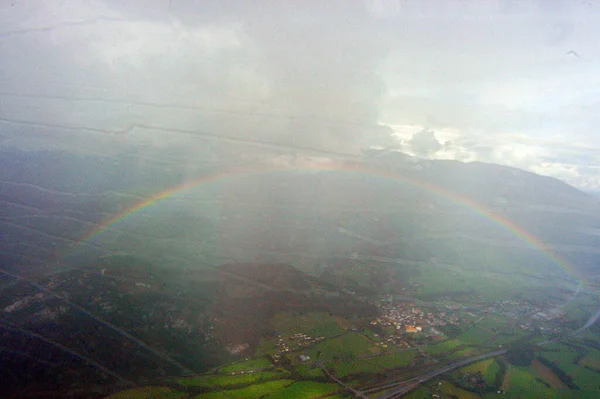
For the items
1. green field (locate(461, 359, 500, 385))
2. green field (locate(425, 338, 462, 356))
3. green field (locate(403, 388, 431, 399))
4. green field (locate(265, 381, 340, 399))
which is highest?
green field (locate(461, 359, 500, 385))

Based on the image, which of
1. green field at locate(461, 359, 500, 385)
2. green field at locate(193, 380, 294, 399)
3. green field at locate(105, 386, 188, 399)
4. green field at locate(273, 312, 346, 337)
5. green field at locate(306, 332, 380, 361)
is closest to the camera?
green field at locate(105, 386, 188, 399)

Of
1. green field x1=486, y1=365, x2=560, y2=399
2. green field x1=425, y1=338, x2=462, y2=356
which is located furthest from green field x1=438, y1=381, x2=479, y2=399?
green field x1=425, y1=338, x2=462, y2=356

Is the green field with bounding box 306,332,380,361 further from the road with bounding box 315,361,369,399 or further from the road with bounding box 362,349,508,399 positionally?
the road with bounding box 362,349,508,399

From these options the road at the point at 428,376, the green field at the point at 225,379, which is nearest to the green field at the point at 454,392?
the road at the point at 428,376

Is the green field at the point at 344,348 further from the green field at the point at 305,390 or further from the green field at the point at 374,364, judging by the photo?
the green field at the point at 305,390

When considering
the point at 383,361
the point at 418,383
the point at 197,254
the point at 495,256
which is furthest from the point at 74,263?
the point at 495,256

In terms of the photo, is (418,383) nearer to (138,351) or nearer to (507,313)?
(138,351)

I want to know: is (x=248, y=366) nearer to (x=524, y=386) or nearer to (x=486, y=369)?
(x=486, y=369)

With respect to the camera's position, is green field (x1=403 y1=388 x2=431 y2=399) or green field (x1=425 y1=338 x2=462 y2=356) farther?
green field (x1=425 y1=338 x2=462 y2=356)
